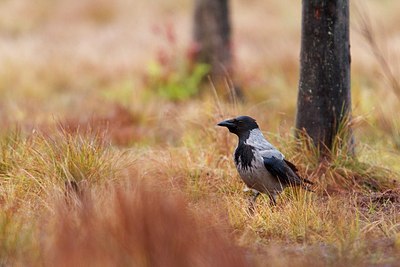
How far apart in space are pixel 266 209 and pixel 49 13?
50.4ft

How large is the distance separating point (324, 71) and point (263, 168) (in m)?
1.36

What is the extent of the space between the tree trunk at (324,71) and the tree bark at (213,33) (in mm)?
4910

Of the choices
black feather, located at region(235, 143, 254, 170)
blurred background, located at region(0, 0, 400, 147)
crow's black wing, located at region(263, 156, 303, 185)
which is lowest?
blurred background, located at region(0, 0, 400, 147)

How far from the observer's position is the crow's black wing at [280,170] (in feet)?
20.3

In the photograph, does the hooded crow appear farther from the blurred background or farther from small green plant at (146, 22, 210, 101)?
small green plant at (146, 22, 210, 101)

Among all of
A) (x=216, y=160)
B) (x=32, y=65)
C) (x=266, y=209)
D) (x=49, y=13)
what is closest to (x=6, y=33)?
(x=49, y=13)

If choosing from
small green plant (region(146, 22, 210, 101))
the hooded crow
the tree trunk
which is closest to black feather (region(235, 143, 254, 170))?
the hooded crow

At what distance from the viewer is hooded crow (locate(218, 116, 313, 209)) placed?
619 centimetres

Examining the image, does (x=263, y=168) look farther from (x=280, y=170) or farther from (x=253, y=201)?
(x=253, y=201)

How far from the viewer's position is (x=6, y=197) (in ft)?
19.4

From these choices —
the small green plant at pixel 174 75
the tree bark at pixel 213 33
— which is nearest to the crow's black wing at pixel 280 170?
the small green plant at pixel 174 75

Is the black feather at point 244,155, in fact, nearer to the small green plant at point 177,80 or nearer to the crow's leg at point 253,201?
the crow's leg at point 253,201

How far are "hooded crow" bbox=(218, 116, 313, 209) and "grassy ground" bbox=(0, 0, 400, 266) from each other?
13 centimetres

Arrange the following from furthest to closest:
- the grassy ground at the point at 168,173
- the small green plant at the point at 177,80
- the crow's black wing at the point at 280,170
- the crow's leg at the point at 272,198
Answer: the small green plant at the point at 177,80, the crow's leg at the point at 272,198, the crow's black wing at the point at 280,170, the grassy ground at the point at 168,173
